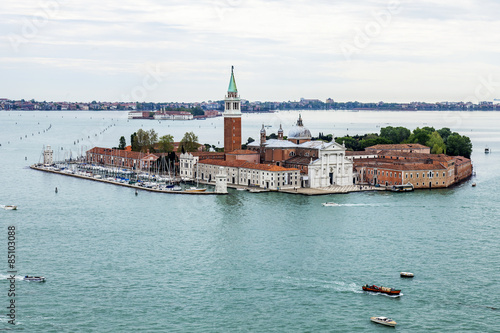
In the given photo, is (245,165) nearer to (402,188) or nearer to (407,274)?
(402,188)

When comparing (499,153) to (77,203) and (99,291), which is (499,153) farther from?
(99,291)

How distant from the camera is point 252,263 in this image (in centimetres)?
1927

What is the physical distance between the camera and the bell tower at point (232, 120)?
41250 millimetres

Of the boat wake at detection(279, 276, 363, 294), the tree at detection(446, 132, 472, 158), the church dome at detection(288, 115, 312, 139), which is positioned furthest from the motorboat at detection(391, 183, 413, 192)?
the boat wake at detection(279, 276, 363, 294)

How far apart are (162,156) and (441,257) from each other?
25681 millimetres

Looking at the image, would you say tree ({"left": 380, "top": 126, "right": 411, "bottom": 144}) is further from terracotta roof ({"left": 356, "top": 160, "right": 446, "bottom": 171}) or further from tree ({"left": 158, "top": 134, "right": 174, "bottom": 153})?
terracotta roof ({"left": 356, "top": 160, "right": 446, "bottom": 171})

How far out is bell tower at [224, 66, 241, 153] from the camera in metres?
41.2

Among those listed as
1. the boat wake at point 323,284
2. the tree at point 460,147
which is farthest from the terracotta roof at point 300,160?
the boat wake at point 323,284

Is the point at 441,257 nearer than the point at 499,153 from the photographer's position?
Yes

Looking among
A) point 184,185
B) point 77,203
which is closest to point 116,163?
point 184,185

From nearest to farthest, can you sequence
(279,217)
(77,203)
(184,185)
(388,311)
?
1. (388,311)
2. (279,217)
3. (77,203)
4. (184,185)

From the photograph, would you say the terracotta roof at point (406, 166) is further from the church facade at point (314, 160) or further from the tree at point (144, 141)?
the tree at point (144, 141)

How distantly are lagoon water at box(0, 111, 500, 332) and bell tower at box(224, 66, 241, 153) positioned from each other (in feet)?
33.4

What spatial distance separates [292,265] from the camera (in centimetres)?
1897
